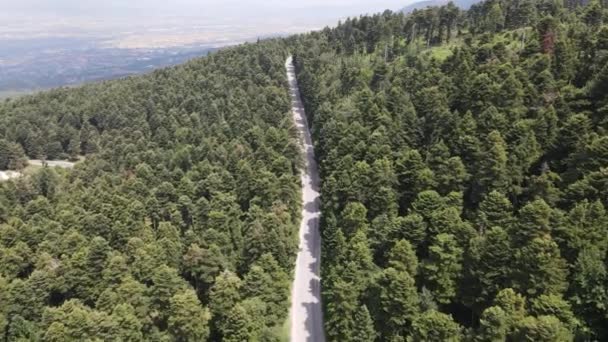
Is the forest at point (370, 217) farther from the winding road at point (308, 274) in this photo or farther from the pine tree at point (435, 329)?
the winding road at point (308, 274)

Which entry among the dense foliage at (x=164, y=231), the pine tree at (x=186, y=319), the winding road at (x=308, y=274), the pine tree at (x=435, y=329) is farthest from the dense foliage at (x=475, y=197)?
the pine tree at (x=186, y=319)

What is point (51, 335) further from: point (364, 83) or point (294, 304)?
point (364, 83)

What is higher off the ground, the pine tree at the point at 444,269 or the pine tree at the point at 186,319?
the pine tree at the point at 444,269

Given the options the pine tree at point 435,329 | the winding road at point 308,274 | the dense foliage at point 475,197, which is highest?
the dense foliage at point 475,197

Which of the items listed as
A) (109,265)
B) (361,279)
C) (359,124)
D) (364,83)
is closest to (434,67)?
(364,83)

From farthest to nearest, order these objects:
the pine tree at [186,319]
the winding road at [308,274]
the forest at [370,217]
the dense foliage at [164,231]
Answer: the winding road at [308,274] < the dense foliage at [164,231] < the pine tree at [186,319] < the forest at [370,217]
